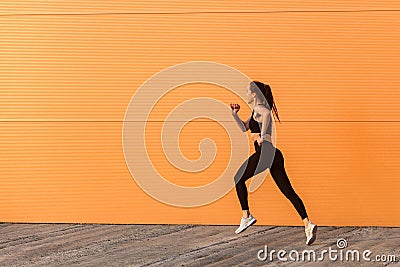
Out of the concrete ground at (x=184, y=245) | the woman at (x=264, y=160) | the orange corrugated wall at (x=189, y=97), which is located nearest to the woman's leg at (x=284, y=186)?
the woman at (x=264, y=160)

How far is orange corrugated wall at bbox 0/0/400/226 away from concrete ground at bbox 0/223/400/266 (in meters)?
0.31

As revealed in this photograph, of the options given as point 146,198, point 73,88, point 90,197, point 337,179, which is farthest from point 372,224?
point 73,88

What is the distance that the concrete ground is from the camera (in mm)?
5852

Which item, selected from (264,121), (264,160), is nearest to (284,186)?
(264,160)

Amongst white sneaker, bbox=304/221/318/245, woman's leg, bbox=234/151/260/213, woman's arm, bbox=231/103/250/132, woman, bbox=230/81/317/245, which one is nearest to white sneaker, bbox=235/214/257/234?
woman, bbox=230/81/317/245

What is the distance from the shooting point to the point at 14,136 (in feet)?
25.4

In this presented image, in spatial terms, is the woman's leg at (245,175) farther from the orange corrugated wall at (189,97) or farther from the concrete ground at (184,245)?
the orange corrugated wall at (189,97)

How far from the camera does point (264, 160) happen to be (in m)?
6.61

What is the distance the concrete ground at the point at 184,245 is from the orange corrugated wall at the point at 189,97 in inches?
12.3

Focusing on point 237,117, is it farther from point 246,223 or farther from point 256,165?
point 246,223

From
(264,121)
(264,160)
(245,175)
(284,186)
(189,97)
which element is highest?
(189,97)

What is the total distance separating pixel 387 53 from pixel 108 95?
3.32 meters

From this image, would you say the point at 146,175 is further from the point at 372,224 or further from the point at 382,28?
the point at 382,28

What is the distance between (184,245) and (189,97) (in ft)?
6.33
